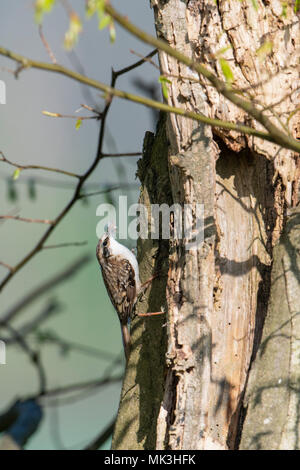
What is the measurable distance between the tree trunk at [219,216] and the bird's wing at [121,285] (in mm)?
721

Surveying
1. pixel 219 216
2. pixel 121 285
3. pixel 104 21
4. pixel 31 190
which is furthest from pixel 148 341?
pixel 104 21

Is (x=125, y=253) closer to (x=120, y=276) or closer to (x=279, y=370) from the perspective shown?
(x=120, y=276)

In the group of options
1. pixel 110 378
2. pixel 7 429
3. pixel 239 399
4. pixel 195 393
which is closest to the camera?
pixel 195 393

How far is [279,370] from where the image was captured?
219 cm

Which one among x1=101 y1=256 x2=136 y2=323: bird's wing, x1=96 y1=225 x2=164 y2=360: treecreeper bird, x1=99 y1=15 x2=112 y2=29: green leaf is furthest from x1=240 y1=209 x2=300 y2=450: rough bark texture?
x1=99 y1=15 x2=112 y2=29: green leaf

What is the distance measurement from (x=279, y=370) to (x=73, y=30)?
1.52 metres

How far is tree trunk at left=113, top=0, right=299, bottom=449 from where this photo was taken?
231 centimetres

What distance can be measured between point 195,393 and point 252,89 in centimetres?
133

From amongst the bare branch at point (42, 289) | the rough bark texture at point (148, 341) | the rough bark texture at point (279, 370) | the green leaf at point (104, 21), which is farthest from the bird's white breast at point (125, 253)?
the green leaf at point (104, 21)

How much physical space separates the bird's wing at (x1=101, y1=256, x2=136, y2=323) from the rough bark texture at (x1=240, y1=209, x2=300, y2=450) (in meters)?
1.06

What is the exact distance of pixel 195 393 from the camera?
2262mm

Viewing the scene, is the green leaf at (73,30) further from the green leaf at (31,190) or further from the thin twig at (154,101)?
the green leaf at (31,190)

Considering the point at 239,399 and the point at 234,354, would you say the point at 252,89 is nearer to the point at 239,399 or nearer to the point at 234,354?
the point at 234,354
